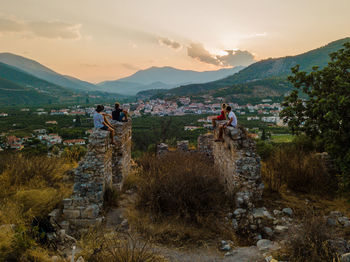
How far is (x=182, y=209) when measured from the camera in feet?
16.2

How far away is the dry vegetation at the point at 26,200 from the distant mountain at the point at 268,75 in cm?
11299

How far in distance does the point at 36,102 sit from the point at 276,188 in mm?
173353

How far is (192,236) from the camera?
4.46 m

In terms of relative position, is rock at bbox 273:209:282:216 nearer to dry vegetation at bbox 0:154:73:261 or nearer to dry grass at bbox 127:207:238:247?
dry grass at bbox 127:207:238:247

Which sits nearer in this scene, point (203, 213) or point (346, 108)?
point (203, 213)

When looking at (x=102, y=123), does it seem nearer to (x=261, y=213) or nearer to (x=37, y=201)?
(x=37, y=201)

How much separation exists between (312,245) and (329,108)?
3992 millimetres

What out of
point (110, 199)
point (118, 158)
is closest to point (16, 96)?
point (118, 158)

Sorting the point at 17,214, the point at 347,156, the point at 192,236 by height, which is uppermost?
the point at 347,156

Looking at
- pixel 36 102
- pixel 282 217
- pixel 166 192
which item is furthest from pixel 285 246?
pixel 36 102

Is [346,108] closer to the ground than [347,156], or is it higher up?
higher up

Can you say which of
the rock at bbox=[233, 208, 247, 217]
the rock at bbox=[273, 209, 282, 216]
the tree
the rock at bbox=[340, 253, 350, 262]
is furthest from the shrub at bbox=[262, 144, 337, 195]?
the rock at bbox=[340, 253, 350, 262]

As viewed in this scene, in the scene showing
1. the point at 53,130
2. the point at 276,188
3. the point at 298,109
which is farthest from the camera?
the point at 53,130

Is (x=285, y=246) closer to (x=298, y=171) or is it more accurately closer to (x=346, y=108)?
(x=298, y=171)
